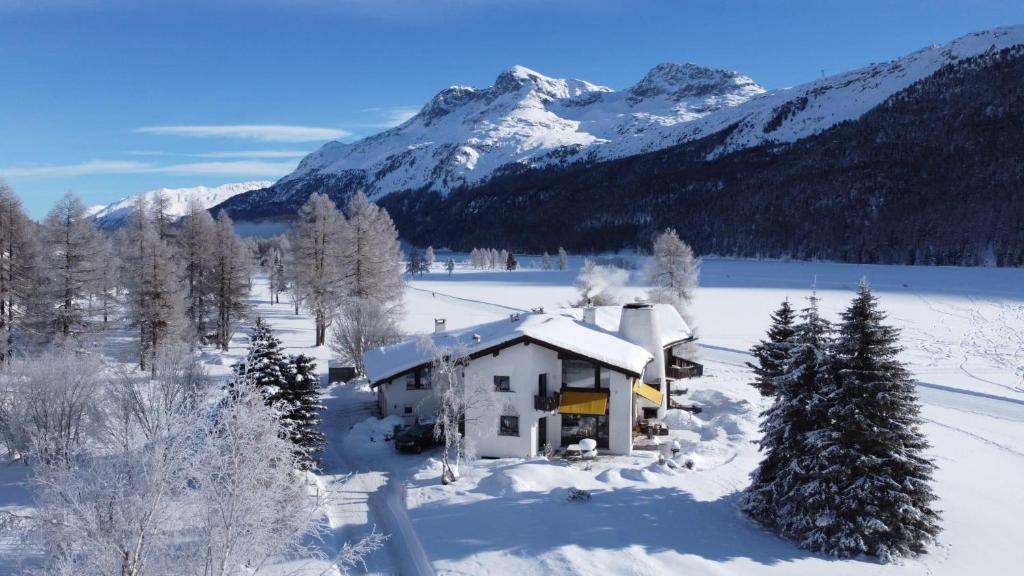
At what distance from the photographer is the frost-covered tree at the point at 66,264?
104ft

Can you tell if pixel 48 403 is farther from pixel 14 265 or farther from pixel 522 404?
pixel 522 404

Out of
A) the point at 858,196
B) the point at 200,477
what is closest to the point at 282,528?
the point at 200,477

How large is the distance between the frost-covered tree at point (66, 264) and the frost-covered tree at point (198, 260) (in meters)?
9.59

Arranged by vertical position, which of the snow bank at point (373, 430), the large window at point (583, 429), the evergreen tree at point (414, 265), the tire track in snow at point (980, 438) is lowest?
the tire track in snow at point (980, 438)

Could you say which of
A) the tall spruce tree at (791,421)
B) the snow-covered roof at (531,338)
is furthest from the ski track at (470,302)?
the tall spruce tree at (791,421)

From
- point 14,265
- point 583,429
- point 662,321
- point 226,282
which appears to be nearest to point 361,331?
point 226,282

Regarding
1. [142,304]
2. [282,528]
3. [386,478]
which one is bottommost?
[386,478]

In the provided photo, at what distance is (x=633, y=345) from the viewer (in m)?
29.1

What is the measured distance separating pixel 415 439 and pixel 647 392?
10851 millimetres

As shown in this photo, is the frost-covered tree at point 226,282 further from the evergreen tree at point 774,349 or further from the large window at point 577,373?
the evergreen tree at point 774,349

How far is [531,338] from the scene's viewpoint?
82.0 ft

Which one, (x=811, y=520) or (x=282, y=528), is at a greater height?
(x=282, y=528)

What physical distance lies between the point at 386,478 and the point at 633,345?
13.0 metres

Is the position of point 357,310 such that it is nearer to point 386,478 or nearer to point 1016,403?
point 386,478
